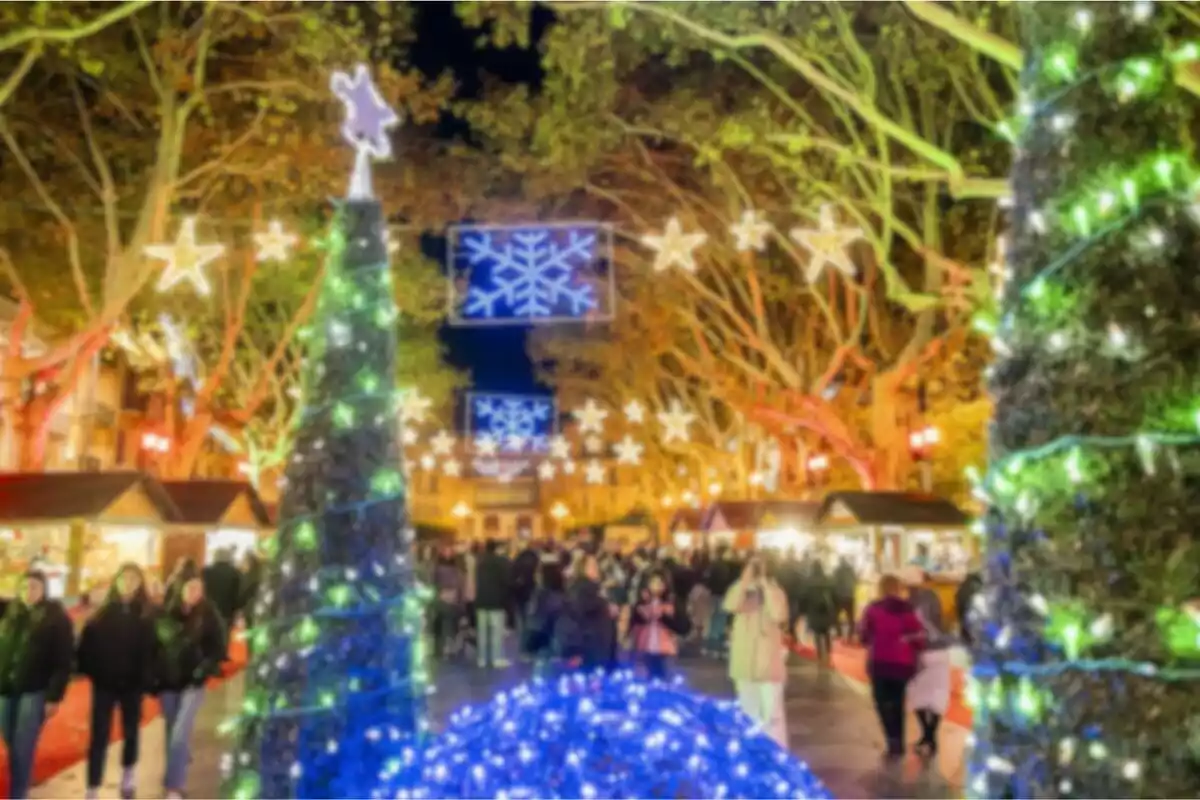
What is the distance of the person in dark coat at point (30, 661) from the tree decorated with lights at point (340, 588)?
232 centimetres

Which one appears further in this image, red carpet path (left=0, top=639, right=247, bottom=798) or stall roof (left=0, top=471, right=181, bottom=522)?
stall roof (left=0, top=471, right=181, bottom=522)

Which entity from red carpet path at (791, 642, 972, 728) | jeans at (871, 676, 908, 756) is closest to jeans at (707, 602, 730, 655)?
red carpet path at (791, 642, 972, 728)

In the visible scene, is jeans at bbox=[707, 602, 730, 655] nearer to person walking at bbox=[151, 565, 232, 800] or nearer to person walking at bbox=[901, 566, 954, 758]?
person walking at bbox=[901, 566, 954, 758]

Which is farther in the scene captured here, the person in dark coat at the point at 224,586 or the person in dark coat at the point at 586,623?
the person in dark coat at the point at 224,586

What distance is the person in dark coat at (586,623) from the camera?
38.0 feet

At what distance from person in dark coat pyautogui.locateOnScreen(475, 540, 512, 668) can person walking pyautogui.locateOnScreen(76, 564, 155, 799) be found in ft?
26.8

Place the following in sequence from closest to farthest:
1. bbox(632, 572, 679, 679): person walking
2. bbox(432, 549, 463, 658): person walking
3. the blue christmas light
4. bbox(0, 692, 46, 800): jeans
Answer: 1. the blue christmas light
2. bbox(0, 692, 46, 800): jeans
3. bbox(632, 572, 679, 679): person walking
4. bbox(432, 549, 463, 658): person walking

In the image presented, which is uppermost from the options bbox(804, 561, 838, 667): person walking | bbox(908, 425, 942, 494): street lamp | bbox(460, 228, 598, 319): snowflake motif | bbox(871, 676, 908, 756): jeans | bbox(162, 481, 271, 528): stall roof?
bbox(460, 228, 598, 319): snowflake motif

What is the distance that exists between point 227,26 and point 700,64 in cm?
798

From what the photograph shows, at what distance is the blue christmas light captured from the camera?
4.48 metres

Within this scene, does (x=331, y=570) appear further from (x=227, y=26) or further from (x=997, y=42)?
(x=227, y=26)

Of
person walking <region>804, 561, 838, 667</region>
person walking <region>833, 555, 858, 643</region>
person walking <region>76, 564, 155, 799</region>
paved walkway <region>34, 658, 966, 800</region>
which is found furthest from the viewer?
person walking <region>833, 555, 858, 643</region>

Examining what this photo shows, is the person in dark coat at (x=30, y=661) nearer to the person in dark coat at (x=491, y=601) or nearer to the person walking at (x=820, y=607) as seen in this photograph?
the person in dark coat at (x=491, y=601)

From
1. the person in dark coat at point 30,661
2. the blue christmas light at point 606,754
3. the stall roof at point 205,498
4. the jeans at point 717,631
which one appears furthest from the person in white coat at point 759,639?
the stall roof at point 205,498
